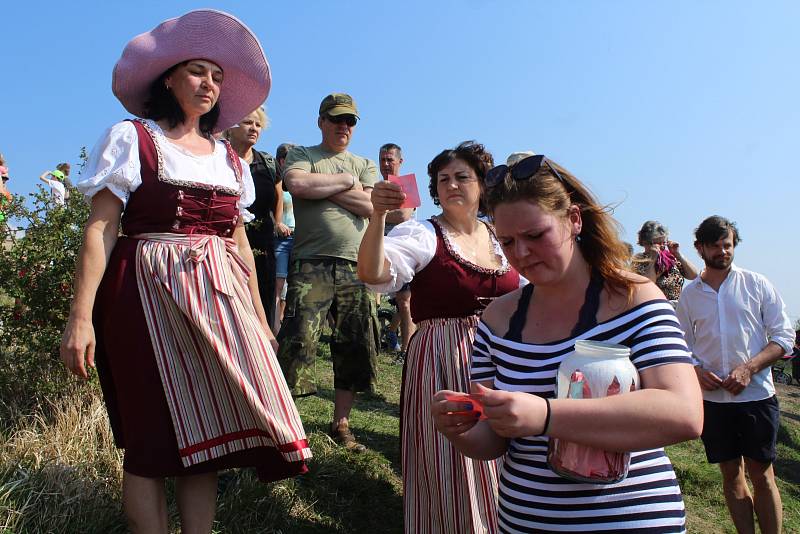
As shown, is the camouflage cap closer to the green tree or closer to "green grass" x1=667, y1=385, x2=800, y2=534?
the green tree

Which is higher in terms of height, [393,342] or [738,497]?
[393,342]

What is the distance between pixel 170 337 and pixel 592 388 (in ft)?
5.32

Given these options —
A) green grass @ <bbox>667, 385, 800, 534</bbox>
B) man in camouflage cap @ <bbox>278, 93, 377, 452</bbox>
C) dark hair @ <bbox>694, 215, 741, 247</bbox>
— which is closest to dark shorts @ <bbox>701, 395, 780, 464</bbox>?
green grass @ <bbox>667, 385, 800, 534</bbox>

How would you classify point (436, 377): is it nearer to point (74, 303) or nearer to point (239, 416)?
point (239, 416)

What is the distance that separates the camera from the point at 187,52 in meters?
3.02

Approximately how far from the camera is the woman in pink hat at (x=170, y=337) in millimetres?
2518

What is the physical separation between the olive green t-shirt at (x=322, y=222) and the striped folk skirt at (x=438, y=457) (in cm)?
136

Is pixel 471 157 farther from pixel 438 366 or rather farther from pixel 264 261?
pixel 264 261

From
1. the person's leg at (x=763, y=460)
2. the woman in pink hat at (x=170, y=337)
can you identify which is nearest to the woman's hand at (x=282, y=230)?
the woman in pink hat at (x=170, y=337)

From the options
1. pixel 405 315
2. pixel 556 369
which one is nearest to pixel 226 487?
pixel 556 369

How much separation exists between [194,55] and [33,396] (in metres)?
2.26

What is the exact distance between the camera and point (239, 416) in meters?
2.62

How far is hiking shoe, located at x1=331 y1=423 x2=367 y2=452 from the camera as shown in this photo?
15.1 ft

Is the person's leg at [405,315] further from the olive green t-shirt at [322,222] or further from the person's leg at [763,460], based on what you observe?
the person's leg at [763,460]
